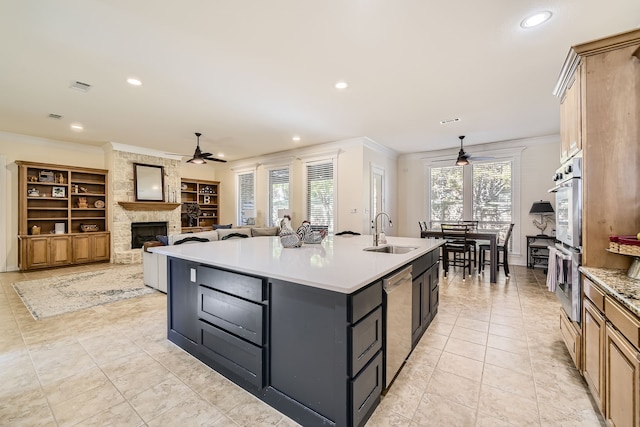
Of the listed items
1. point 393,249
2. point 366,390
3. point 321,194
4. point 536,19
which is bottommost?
point 366,390

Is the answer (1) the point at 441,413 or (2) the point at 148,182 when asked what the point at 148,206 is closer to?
(2) the point at 148,182

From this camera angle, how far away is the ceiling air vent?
3478mm

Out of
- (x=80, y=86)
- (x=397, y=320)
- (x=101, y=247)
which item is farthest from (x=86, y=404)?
(x=101, y=247)

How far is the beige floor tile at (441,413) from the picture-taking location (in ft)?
5.49

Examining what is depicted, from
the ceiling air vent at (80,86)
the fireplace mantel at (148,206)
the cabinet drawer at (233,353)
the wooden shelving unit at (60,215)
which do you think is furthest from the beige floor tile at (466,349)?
the wooden shelving unit at (60,215)

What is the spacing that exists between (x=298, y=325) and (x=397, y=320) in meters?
0.80

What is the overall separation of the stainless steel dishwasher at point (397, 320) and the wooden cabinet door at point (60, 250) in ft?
24.8

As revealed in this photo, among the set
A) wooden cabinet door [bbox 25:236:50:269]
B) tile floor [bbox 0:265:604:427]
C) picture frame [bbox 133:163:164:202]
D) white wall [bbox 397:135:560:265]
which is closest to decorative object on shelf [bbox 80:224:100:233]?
wooden cabinet door [bbox 25:236:50:269]

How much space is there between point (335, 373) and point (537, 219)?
6.66 m

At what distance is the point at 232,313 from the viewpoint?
6.59ft

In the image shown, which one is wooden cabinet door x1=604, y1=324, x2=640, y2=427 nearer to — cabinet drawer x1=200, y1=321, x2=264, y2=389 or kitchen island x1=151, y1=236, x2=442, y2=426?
kitchen island x1=151, y1=236, x2=442, y2=426

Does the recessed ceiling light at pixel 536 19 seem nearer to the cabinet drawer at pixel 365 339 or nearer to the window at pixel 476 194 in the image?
the cabinet drawer at pixel 365 339

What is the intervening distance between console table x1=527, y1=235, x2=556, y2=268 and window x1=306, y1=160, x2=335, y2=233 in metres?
4.39

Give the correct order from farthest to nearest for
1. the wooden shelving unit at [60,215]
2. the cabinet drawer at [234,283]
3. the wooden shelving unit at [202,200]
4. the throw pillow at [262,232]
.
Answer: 1. the wooden shelving unit at [202,200]
2. the throw pillow at [262,232]
3. the wooden shelving unit at [60,215]
4. the cabinet drawer at [234,283]
